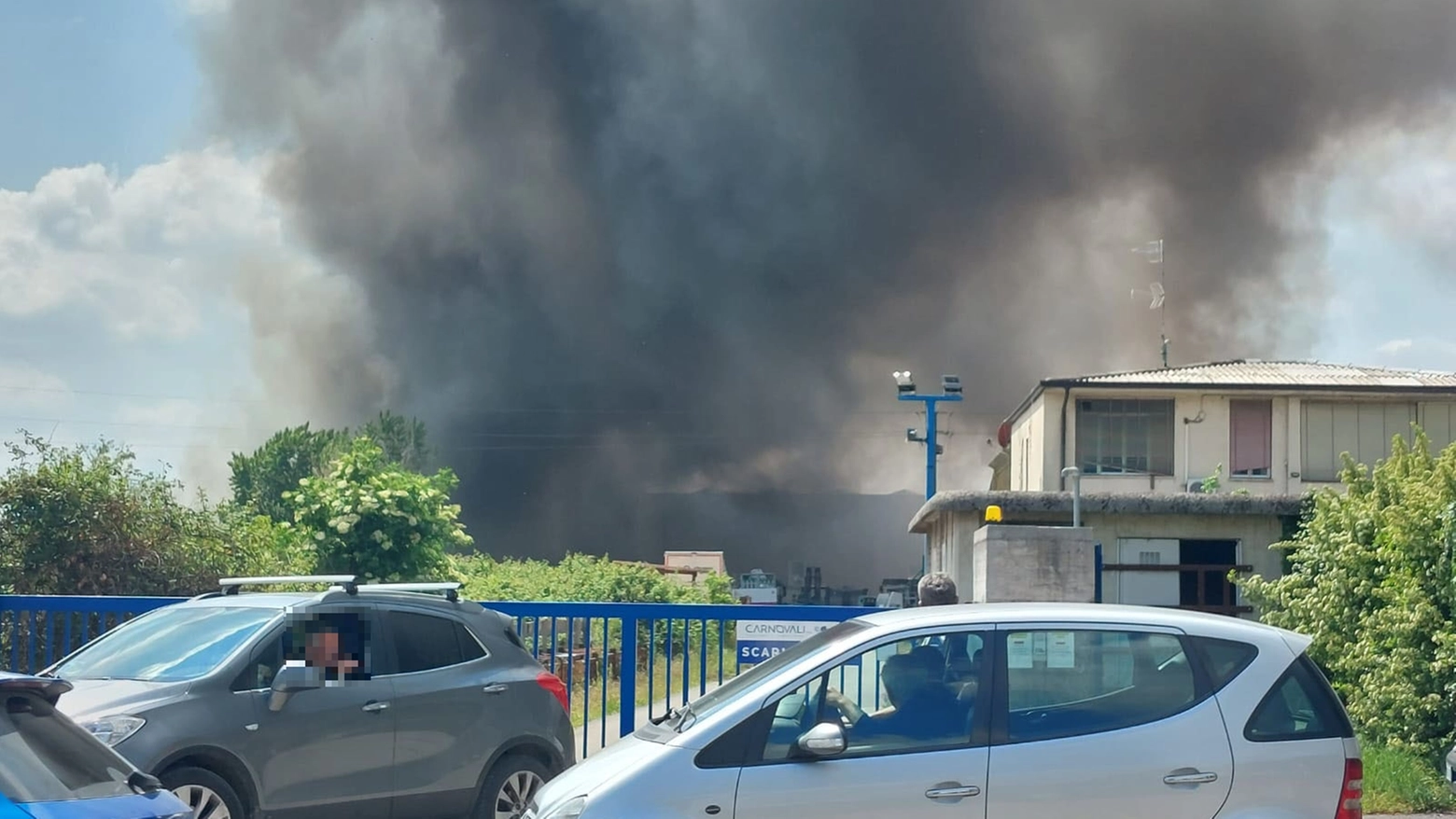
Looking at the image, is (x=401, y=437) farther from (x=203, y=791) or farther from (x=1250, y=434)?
(x=203, y=791)

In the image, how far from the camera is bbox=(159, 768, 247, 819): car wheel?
6.88m

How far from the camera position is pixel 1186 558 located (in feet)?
69.1

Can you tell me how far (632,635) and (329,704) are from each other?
2.72m

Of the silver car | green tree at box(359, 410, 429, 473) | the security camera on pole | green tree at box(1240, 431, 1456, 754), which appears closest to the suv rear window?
the silver car

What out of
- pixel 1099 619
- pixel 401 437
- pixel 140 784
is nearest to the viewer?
pixel 140 784

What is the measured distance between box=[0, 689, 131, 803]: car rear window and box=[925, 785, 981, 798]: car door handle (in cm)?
287

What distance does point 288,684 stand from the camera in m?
7.32

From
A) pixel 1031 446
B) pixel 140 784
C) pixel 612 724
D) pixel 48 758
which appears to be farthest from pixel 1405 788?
pixel 1031 446

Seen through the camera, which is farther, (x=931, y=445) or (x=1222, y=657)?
(x=931, y=445)

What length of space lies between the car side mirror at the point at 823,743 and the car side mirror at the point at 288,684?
10.1ft

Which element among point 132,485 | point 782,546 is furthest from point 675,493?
point 132,485

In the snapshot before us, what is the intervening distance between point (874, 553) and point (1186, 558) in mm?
66237

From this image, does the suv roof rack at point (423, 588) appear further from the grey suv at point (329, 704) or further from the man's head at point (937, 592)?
the man's head at point (937, 592)

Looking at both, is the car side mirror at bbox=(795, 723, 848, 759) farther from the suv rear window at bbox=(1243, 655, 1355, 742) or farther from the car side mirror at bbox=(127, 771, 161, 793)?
the car side mirror at bbox=(127, 771, 161, 793)
